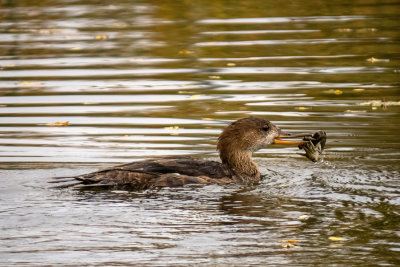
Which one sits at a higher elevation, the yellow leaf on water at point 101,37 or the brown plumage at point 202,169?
the yellow leaf on water at point 101,37

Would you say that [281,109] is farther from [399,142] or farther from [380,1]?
[380,1]

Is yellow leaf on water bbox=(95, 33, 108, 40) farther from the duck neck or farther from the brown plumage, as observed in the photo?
the duck neck

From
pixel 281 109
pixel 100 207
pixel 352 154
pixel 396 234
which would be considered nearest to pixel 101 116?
pixel 281 109

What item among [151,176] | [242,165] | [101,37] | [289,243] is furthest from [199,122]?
[101,37]

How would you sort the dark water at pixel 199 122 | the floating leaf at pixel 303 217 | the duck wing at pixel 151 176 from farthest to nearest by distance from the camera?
the duck wing at pixel 151 176 < the floating leaf at pixel 303 217 < the dark water at pixel 199 122

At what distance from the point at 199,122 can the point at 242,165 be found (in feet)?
11.2

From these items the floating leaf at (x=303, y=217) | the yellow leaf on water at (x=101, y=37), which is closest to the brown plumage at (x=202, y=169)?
the floating leaf at (x=303, y=217)

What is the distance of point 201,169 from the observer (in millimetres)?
12203

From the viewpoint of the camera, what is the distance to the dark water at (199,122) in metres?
9.34

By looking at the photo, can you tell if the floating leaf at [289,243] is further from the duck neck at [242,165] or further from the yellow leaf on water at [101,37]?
the yellow leaf on water at [101,37]

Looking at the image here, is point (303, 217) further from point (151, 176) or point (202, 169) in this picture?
point (151, 176)

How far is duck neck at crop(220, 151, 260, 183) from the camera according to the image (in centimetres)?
1276

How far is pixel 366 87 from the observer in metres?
18.7

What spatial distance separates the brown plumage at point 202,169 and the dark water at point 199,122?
0.28 meters
